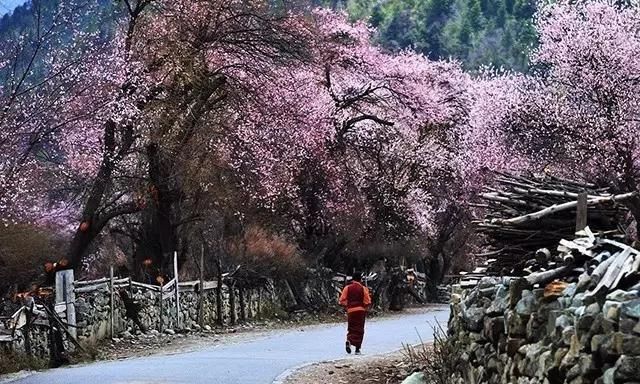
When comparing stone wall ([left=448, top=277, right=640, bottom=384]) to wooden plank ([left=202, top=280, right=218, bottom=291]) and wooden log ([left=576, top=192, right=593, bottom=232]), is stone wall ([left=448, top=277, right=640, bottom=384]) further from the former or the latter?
wooden plank ([left=202, top=280, right=218, bottom=291])

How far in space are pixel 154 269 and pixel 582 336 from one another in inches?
780

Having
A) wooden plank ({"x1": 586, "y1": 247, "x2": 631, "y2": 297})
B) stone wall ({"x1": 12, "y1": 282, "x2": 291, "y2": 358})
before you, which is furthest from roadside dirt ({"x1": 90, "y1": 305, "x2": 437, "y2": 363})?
wooden plank ({"x1": 586, "y1": 247, "x2": 631, "y2": 297})

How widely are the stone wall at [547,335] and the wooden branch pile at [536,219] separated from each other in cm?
46

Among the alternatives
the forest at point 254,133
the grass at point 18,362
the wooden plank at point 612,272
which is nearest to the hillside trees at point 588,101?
the forest at point 254,133

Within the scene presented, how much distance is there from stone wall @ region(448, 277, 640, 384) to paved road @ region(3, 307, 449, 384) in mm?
5073

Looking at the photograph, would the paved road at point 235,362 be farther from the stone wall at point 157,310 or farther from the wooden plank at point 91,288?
the wooden plank at point 91,288

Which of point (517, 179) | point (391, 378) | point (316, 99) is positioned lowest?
point (391, 378)

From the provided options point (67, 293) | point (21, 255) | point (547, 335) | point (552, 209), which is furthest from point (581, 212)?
point (21, 255)

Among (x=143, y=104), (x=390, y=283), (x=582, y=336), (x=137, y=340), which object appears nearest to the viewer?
(x=582, y=336)

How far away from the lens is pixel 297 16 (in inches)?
1013

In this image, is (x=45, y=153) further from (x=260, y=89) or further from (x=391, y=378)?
(x=391, y=378)

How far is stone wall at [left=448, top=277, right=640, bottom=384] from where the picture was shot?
5.18 metres

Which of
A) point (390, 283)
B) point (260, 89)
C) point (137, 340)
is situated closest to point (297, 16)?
point (260, 89)

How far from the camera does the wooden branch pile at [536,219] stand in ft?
29.8
